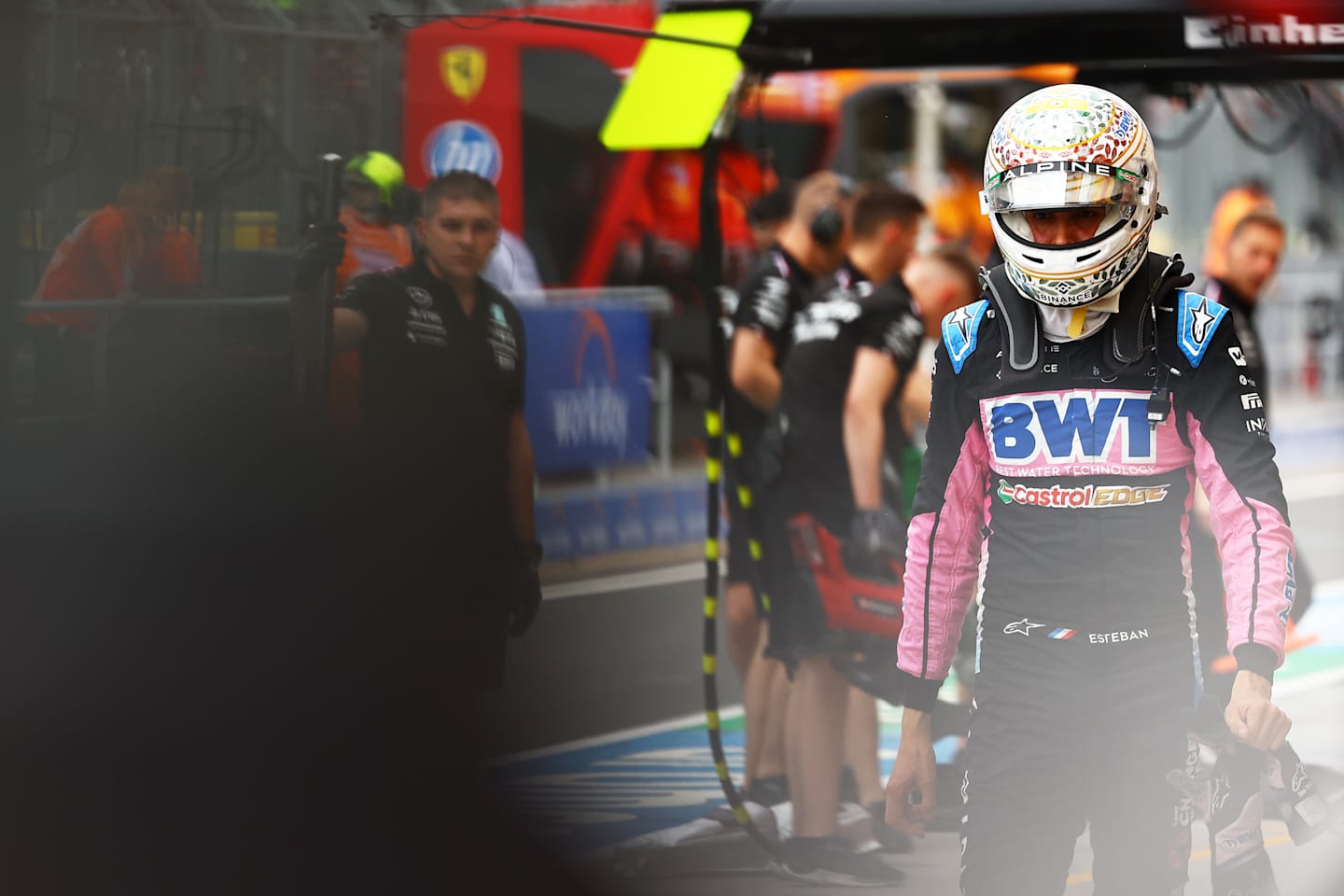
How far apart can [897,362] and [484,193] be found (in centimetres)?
139

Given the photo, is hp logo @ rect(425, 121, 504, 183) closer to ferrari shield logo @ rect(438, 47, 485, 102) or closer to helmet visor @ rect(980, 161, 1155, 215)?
ferrari shield logo @ rect(438, 47, 485, 102)

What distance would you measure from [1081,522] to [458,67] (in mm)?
2323

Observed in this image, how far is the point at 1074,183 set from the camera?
2.38 m

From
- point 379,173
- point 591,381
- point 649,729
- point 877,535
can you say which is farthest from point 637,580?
point 379,173

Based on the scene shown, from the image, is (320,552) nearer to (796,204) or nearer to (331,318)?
(331,318)

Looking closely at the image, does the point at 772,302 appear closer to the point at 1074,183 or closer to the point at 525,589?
the point at 525,589

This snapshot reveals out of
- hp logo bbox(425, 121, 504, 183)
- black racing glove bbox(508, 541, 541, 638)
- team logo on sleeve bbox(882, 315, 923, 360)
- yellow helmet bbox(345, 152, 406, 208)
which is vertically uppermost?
hp logo bbox(425, 121, 504, 183)

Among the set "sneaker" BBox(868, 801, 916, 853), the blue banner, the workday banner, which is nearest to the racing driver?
"sneaker" BBox(868, 801, 916, 853)

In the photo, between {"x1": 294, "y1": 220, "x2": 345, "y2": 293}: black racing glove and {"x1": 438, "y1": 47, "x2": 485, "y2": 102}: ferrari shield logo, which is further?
{"x1": 438, "y1": 47, "x2": 485, "y2": 102}: ferrari shield logo

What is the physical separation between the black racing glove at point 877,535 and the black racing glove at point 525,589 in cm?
109

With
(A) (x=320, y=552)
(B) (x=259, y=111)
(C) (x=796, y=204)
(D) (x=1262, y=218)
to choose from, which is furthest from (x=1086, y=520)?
(D) (x=1262, y=218)

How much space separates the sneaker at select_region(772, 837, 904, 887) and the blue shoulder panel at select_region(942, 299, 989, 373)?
1.97m

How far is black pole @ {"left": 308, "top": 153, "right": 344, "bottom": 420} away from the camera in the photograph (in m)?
2.94

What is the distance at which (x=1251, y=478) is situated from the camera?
241 cm
